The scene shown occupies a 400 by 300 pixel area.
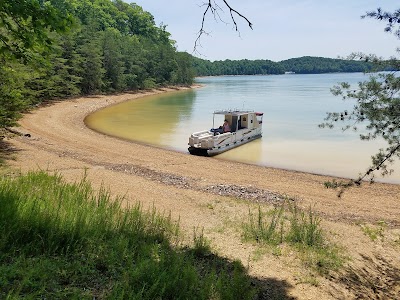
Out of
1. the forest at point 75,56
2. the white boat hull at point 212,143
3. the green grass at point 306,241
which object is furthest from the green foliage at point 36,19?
the white boat hull at point 212,143

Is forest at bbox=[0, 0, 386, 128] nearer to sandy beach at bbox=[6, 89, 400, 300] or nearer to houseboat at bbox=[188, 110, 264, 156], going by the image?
sandy beach at bbox=[6, 89, 400, 300]

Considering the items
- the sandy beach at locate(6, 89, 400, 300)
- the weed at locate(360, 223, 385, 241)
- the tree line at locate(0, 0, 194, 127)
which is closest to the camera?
the tree line at locate(0, 0, 194, 127)

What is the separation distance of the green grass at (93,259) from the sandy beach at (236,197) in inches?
45.6

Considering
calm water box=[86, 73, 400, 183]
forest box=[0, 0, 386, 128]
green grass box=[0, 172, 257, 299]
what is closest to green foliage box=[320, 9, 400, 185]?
forest box=[0, 0, 386, 128]

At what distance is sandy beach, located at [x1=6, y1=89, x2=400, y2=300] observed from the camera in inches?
269

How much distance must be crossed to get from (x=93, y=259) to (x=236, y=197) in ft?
28.0

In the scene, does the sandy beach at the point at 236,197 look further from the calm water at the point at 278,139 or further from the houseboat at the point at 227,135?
the calm water at the point at 278,139

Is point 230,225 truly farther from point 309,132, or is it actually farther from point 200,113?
Answer: point 200,113

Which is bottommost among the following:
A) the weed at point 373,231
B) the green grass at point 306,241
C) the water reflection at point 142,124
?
the water reflection at point 142,124

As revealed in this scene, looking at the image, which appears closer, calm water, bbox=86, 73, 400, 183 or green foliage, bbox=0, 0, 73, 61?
green foliage, bbox=0, 0, 73, 61

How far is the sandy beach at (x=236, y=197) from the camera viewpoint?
6.83m

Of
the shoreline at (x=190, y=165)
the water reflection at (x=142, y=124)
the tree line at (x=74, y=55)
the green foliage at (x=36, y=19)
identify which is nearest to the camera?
the green foliage at (x=36, y=19)

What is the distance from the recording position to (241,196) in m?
13.5

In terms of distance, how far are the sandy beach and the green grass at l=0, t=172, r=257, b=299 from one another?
1157 millimetres
